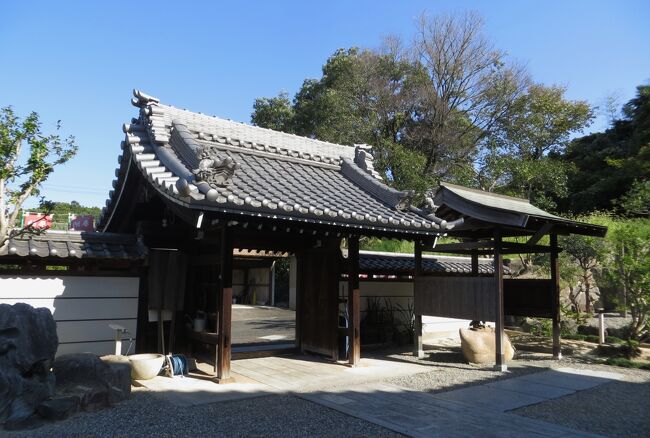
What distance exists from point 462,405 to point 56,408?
509cm

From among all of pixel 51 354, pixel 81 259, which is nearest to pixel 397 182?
pixel 81 259

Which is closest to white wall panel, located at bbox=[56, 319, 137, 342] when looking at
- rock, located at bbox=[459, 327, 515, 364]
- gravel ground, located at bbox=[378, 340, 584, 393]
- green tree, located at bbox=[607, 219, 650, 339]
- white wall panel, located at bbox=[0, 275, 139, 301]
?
white wall panel, located at bbox=[0, 275, 139, 301]

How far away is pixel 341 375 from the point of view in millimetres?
8266

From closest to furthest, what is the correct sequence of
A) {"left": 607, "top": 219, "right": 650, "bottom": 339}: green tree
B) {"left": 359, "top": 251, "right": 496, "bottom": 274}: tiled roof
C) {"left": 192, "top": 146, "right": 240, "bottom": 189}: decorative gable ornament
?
{"left": 192, "top": 146, "right": 240, "bottom": 189}: decorative gable ornament, {"left": 607, "top": 219, "right": 650, "bottom": 339}: green tree, {"left": 359, "top": 251, "right": 496, "bottom": 274}: tiled roof

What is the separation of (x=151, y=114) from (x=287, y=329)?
971cm

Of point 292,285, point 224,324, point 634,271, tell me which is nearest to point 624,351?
point 634,271

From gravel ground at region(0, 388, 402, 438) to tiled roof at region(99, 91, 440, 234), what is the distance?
2617mm

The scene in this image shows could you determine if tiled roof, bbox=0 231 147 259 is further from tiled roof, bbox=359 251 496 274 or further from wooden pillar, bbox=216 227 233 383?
tiled roof, bbox=359 251 496 274

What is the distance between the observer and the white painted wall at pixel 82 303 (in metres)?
7.44

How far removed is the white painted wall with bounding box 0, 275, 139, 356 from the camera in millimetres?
7441

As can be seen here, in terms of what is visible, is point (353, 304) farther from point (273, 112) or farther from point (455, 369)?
point (273, 112)

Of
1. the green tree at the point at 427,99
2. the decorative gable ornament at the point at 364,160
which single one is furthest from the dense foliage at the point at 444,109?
the decorative gable ornament at the point at 364,160

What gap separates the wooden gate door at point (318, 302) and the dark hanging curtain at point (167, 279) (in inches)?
101

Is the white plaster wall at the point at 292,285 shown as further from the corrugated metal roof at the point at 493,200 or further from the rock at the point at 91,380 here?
the rock at the point at 91,380
